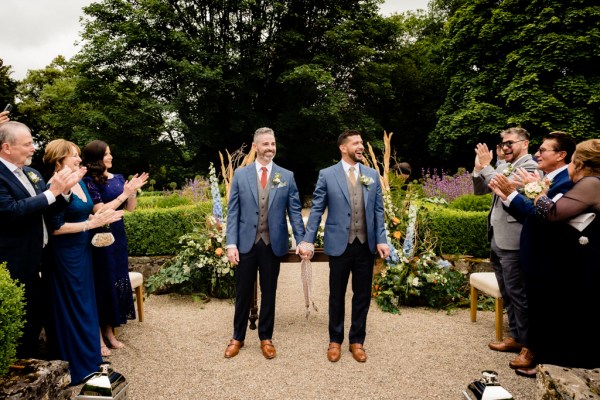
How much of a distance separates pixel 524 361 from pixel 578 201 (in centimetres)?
166

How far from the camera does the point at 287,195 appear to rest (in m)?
4.12

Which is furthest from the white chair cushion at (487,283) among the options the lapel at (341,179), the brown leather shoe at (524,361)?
the lapel at (341,179)

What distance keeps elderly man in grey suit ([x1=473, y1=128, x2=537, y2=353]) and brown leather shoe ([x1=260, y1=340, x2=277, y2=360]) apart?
2.20 meters

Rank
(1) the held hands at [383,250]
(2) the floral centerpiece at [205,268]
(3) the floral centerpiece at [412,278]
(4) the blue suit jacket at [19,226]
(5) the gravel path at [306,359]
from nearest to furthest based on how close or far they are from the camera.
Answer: (4) the blue suit jacket at [19,226] → (5) the gravel path at [306,359] → (1) the held hands at [383,250] → (3) the floral centerpiece at [412,278] → (2) the floral centerpiece at [205,268]

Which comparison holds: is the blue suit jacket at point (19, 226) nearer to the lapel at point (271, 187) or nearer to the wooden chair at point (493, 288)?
the lapel at point (271, 187)

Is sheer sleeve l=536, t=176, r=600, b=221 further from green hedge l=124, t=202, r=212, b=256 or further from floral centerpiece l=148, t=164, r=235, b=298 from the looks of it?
green hedge l=124, t=202, r=212, b=256

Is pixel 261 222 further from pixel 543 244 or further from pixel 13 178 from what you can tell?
pixel 543 244

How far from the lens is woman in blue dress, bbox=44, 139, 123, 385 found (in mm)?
3586

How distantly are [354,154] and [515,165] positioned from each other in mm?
1629

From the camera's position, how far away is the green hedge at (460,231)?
638cm

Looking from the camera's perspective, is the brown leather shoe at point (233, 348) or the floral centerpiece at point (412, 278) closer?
the brown leather shoe at point (233, 348)

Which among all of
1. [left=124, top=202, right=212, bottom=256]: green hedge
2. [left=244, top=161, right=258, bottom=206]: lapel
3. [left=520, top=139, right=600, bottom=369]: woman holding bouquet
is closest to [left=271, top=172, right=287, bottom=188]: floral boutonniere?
[left=244, top=161, right=258, bottom=206]: lapel

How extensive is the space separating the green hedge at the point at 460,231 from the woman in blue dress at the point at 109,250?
4.19 metres

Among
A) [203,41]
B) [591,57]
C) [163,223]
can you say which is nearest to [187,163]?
[203,41]
